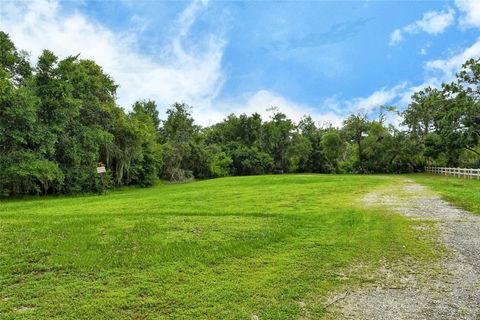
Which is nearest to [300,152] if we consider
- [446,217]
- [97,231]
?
[446,217]

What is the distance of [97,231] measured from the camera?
22.5ft

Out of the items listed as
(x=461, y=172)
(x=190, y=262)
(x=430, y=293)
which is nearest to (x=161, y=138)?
(x=461, y=172)

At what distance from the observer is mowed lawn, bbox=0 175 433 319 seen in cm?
354

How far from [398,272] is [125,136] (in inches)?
935

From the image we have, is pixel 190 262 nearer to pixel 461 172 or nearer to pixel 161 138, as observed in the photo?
pixel 461 172

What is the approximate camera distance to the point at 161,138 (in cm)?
4138

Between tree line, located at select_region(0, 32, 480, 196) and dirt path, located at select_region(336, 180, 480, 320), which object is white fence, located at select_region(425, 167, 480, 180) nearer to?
tree line, located at select_region(0, 32, 480, 196)

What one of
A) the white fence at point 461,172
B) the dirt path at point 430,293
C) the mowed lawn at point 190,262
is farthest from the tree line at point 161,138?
the dirt path at point 430,293

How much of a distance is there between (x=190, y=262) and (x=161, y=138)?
38.1 metres

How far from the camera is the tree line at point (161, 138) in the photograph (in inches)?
667

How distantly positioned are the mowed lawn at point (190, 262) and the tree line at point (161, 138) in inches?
416

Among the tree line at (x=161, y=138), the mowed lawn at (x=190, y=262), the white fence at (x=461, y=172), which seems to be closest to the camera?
the mowed lawn at (x=190, y=262)

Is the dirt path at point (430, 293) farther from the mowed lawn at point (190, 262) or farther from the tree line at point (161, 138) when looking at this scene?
the tree line at point (161, 138)

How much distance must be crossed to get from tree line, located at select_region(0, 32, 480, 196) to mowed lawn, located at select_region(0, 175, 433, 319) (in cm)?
1058
